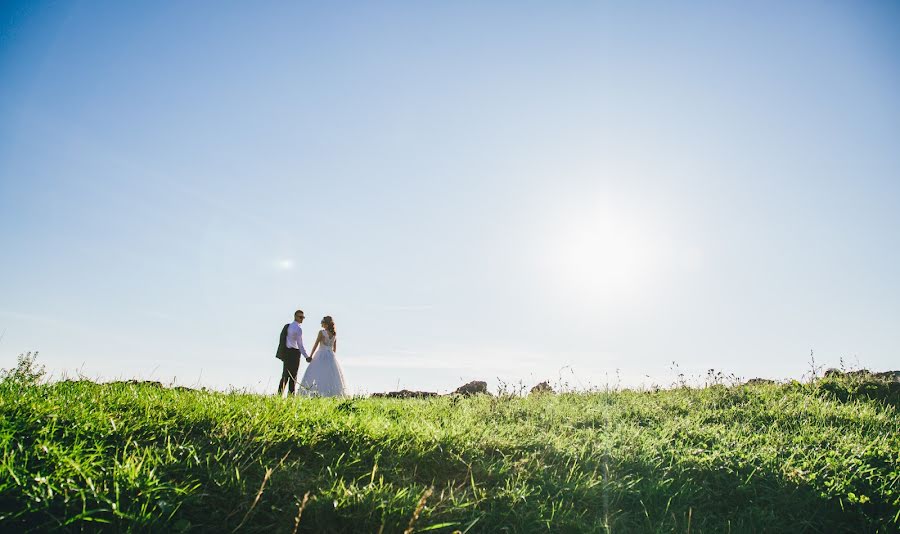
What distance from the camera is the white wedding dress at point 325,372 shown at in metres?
14.0

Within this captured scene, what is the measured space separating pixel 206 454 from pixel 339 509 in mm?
1548

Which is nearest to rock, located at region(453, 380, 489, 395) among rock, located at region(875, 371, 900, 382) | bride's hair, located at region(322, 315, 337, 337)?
bride's hair, located at region(322, 315, 337, 337)

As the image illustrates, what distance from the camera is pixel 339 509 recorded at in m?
4.20

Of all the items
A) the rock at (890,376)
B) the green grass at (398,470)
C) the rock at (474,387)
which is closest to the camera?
the green grass at (398,470)

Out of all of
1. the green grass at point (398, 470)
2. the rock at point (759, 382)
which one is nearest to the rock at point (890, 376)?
the rock at point (759, 382)

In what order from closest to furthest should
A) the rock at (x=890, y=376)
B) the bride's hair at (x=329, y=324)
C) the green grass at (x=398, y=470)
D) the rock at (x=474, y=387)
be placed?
the green grass at (x=398, y=470) < the rock at (x=890, y=376) < the rock at (x=474, y=387) < the bride's hair at (x=329, y=324)

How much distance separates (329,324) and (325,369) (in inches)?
52.0

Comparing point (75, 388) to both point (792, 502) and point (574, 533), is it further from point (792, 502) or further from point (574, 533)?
point (792, 502)

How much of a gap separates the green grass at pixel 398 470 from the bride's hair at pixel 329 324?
7052 mm

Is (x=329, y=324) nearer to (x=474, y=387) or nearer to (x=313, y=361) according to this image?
(x=313, y=361)

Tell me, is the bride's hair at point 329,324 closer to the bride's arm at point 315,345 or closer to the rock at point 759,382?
the bride's arm at point 315,345

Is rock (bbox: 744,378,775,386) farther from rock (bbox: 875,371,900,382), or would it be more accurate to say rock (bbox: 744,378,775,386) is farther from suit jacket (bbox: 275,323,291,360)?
suit jacket (bbox: 275,323,291,360)

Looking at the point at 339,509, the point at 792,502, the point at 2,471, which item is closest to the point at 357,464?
the point at 339,509

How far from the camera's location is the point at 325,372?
46.6ft
